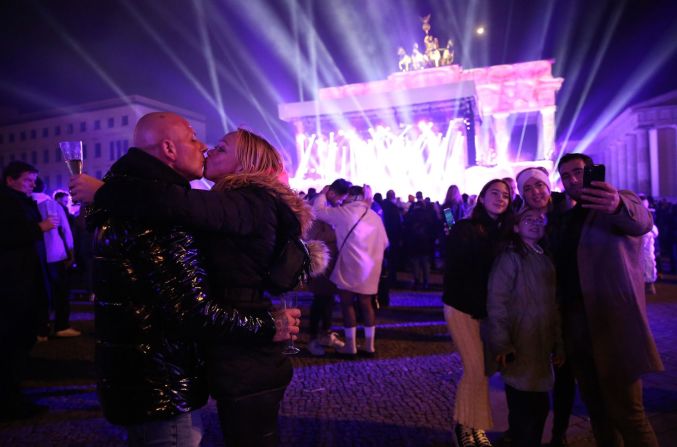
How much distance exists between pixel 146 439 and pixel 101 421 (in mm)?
2744

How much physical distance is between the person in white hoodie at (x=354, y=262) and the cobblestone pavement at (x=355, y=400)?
40cm

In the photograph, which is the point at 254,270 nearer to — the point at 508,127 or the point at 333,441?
the point at 333,441

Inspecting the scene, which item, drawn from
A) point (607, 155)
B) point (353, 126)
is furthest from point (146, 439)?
point (607, 155)

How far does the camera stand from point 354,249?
5633mm

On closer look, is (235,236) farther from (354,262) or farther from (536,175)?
(354,262)

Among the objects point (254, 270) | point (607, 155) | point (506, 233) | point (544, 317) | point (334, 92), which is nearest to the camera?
point (254, 270)

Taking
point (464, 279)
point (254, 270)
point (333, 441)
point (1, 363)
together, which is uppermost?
point (254, 270)

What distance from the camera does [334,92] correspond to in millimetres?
42781

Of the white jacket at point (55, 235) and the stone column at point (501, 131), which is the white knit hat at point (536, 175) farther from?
the stone column at point (501, 131)

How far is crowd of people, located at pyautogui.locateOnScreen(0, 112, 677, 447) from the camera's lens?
5.19ft

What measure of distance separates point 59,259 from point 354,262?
159 inches

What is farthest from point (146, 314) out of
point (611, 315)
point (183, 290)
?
point (611, 315)

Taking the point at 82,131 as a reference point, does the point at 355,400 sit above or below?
below

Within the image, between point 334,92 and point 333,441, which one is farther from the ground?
point 334,92
